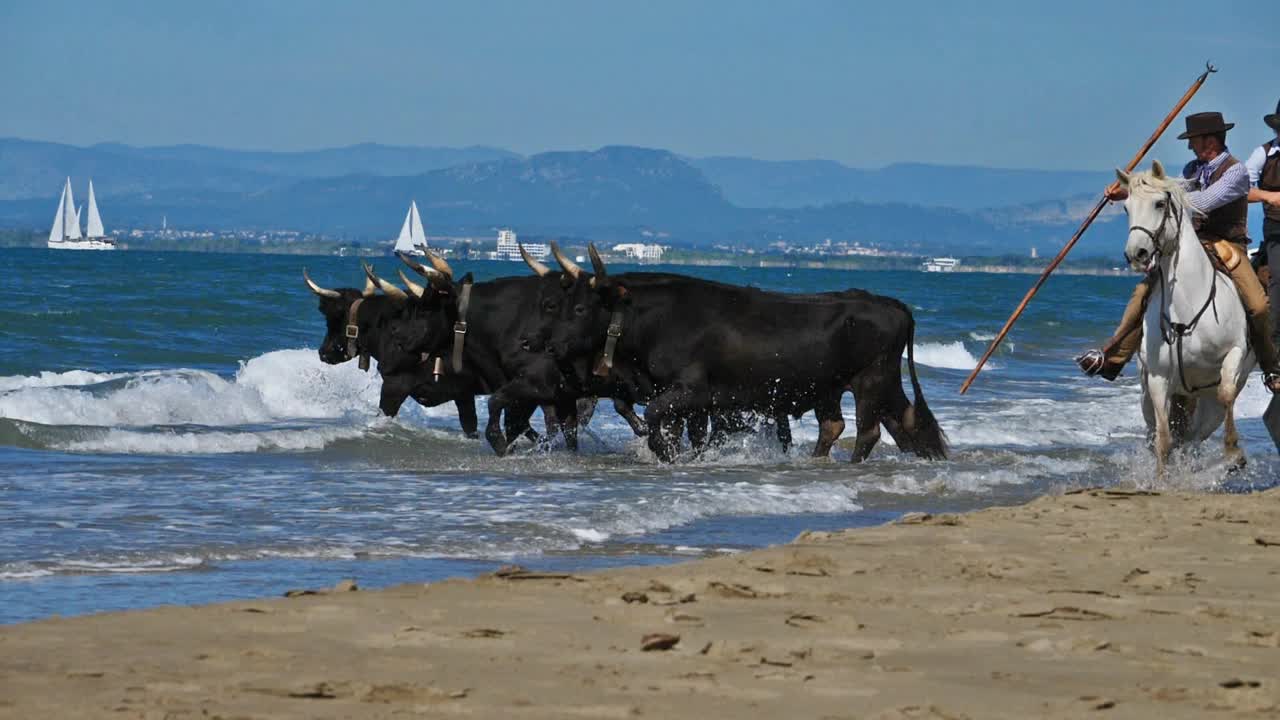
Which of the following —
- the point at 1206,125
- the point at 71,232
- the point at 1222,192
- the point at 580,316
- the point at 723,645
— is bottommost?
the point at 71,232

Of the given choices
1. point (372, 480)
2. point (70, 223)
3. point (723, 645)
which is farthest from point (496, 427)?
point (70, 223)

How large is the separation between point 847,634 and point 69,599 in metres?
3.25

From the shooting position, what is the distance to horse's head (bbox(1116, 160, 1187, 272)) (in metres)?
Result: 11.6

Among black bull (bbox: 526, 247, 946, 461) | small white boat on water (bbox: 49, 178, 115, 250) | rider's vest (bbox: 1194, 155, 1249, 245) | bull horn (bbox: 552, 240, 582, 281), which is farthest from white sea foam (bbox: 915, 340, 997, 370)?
small white boat on water (bbox: 49, 178, 115, 250)

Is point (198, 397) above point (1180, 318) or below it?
below

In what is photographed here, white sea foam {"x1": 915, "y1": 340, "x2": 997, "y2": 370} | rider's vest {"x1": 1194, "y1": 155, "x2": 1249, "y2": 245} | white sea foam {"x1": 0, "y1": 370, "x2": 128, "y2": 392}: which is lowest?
white sea foam {"x1": 915, "y1": 340, "x2": 997, "y2": 370}

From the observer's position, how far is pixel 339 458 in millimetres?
15930

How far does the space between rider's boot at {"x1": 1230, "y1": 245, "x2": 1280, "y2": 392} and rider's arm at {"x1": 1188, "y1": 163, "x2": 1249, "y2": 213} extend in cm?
45

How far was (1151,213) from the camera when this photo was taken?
11.7 m

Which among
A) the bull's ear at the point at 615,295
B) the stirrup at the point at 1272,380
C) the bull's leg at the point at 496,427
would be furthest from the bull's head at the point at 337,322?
the stirrup at the point at 1272,380

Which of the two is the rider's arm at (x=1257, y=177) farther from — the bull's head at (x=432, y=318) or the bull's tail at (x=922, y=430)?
the bull's head at (x=432, y=318)

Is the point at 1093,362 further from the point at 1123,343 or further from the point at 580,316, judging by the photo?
the point at 580,316

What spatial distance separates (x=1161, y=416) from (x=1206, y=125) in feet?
6.40

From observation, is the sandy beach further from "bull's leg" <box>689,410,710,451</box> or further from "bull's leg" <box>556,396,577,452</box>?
"bull's leg" <box>556,396,577,452</box>
